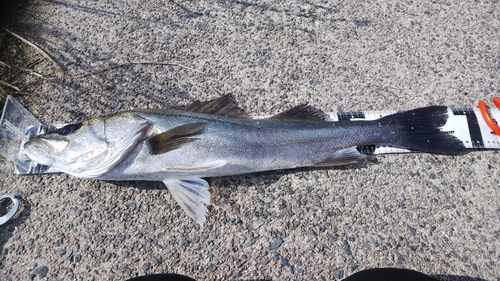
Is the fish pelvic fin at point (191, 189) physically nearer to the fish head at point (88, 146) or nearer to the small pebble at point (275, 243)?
the fish head at point (88, 146)

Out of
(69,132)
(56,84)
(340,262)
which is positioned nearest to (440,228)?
(340,262)

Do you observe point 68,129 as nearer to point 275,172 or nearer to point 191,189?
point 191,189

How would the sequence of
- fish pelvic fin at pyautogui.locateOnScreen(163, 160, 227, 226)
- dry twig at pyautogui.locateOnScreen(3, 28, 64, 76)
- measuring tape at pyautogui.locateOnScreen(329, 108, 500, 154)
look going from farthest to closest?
dry twig at pyautogui.locateOnScreen(3, 28, 64, 76) → measuring tape at pyautogui.locateOnScreen(329, 108, 500, 154) → fish pelvic fin at pyautogui.locateOnScreen(163, 160, 227, 226)

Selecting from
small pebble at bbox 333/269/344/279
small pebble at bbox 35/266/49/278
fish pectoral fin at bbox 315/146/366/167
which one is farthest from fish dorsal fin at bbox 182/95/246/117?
small pebble at bbox 35/266/49/278

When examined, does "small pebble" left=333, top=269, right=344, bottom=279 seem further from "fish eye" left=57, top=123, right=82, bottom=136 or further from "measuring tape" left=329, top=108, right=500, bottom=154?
"fish eye" left=57, top=123, right=82, bottom=136

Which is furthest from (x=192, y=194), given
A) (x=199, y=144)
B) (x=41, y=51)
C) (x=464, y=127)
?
(x=464, y=127)

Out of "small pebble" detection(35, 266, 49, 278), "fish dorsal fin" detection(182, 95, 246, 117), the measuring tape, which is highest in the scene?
"fish dorsal fin" detection(182, 95, 246, 117)

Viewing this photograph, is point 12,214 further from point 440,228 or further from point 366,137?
point 440,228
